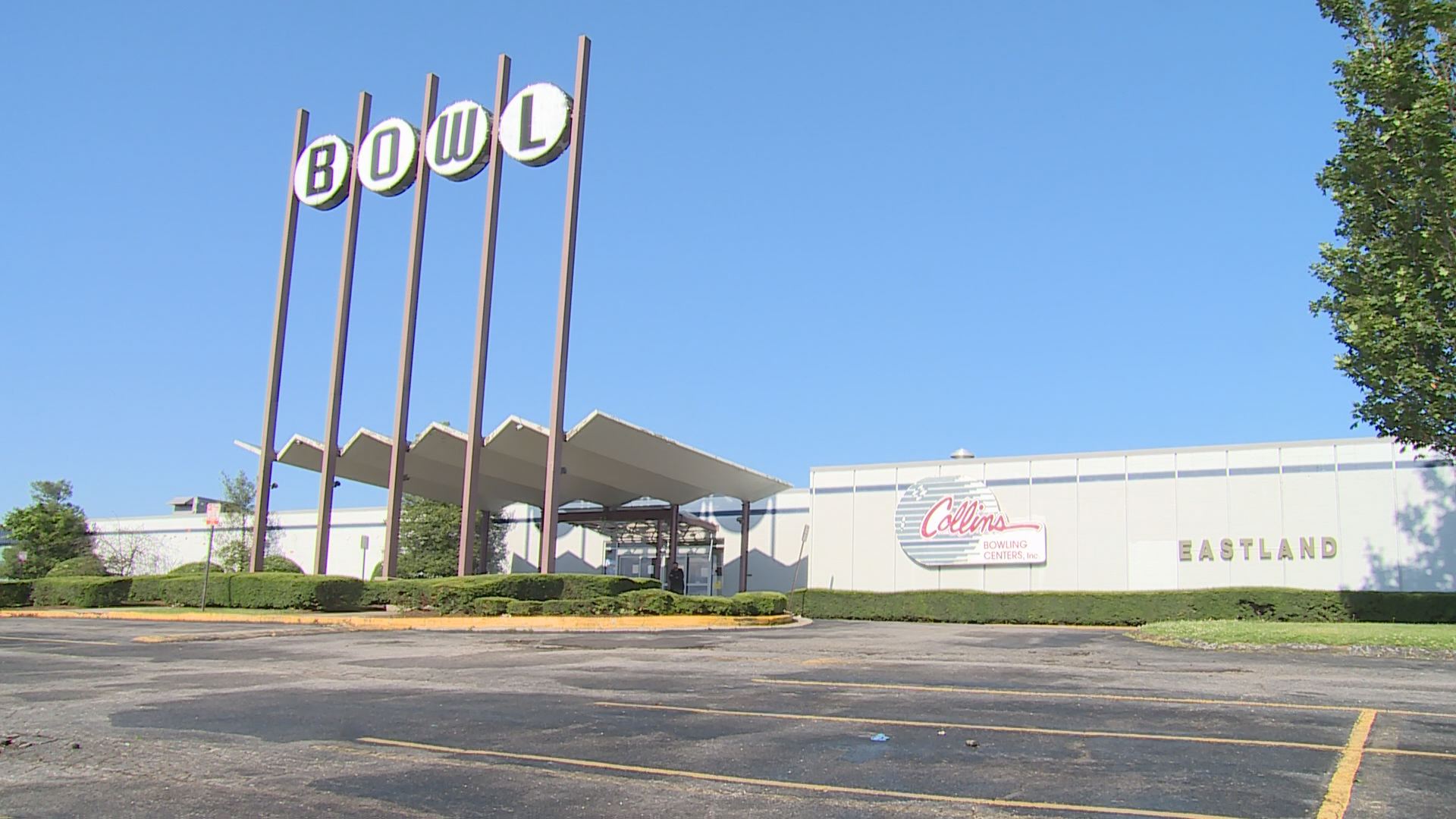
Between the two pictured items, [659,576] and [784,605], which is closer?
[784,605]

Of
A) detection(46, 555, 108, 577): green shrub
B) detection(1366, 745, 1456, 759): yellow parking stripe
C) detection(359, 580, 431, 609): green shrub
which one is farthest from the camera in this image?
detection(46, 555, 108, 577): green shrub

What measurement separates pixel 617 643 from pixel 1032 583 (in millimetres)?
20301

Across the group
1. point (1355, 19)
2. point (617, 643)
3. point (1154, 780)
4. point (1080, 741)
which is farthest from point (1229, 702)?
point (1355, 19)

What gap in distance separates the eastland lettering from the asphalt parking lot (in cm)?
1742

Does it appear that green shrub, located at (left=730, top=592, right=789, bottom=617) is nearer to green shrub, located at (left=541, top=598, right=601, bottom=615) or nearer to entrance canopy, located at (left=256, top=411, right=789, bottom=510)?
green shrub, located at (left=541, top=598, right=601, bottom=615)

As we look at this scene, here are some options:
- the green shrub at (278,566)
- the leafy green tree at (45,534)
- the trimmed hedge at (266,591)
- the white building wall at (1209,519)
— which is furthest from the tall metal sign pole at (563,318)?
the leafy green tree at (45,534)

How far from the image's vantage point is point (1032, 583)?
35406mm

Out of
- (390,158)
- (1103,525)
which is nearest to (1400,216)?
(1103,525)

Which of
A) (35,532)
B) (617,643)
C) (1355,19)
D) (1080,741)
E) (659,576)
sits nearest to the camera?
(1080,741)

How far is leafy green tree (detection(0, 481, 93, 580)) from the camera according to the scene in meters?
55.1

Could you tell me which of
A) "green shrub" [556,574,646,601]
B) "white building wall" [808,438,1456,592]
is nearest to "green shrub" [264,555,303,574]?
"green shrub" [556,574,646,601]

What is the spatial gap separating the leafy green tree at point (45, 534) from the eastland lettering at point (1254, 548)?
174 ft

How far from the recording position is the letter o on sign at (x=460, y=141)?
35594 millimetres

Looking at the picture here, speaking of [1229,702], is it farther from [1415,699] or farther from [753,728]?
[753,728]
